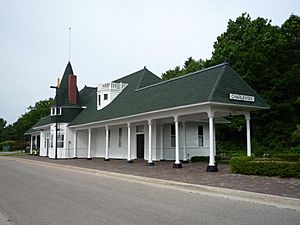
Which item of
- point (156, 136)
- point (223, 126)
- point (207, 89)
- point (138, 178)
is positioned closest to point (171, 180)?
point (138, 178)

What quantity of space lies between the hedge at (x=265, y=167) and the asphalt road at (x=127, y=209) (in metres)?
4.95

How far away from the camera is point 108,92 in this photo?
34656 millimetres

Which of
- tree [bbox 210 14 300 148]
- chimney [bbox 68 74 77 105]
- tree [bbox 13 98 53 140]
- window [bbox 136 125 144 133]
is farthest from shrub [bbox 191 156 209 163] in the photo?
tree [bbox 13 98 53 140]

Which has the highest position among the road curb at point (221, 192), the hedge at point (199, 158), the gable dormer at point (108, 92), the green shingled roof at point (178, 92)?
the gable dormer at point (108, 92)

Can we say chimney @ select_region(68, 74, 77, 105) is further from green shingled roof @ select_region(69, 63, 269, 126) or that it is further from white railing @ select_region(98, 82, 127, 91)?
green shingled roof @ select_region(69, 63, 269, 126)

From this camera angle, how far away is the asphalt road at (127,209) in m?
7.92

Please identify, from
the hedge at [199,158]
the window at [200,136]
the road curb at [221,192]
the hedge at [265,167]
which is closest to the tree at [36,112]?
the window at [200,136]

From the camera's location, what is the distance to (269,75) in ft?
124

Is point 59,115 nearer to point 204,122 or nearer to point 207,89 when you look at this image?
point 204,122

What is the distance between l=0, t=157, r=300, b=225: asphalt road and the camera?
26.0 feet

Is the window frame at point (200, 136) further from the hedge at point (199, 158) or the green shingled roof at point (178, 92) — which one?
the green shingled roof at point (178, 92)

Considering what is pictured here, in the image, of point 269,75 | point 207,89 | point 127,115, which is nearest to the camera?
point 207,89

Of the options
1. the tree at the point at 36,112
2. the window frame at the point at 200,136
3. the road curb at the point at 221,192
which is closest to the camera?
the road curb at the point at 221,192

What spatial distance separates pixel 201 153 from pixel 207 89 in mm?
11600
